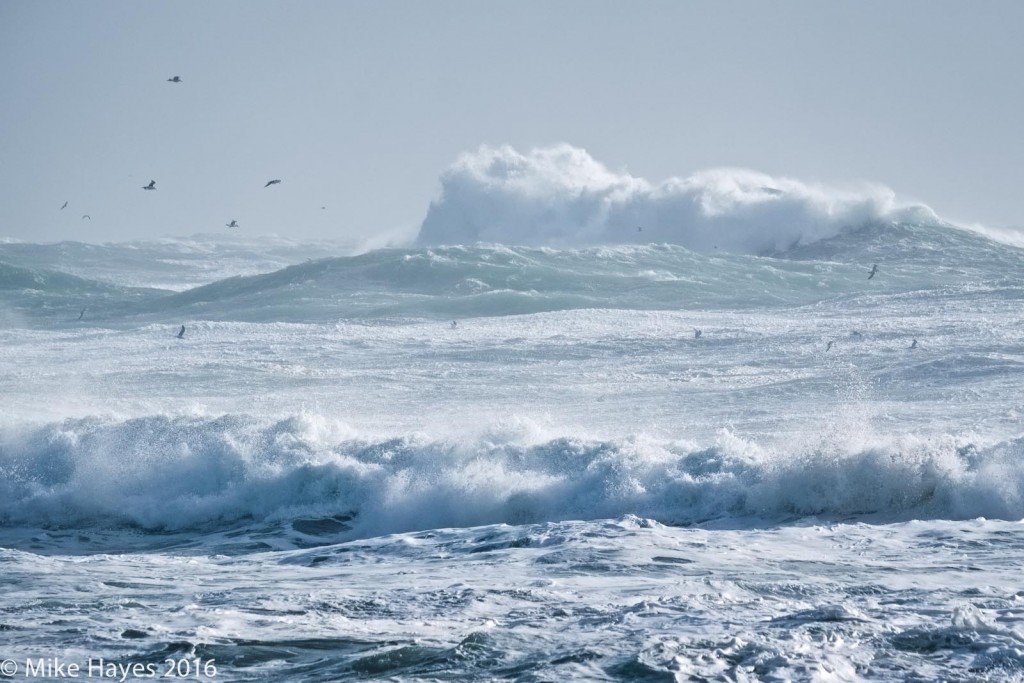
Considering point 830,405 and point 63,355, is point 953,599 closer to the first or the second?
point 830,405

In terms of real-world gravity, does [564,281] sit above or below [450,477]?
above

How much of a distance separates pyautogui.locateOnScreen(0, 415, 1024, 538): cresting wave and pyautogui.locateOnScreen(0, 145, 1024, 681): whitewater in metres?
0.04

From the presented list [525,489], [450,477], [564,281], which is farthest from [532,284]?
[525,489]

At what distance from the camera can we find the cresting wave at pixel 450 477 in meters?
11.9

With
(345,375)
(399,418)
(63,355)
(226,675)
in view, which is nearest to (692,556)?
(226,675)

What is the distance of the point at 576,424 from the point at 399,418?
97.4 inches

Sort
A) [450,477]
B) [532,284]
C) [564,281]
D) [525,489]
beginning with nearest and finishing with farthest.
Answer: [525,489]
[450,477]
[532,284]
[564,281]

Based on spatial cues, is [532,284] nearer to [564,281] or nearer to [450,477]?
[564,281]

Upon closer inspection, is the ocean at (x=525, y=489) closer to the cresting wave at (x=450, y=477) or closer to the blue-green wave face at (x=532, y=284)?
the cresting wave at (x=450, y=477)

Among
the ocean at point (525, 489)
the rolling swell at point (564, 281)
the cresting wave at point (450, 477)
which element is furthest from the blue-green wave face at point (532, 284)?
the cresting wave at point (450, 477)

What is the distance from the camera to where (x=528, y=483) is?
13.2 m

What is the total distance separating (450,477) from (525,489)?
2.94 feet

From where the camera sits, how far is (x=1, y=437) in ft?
53.2

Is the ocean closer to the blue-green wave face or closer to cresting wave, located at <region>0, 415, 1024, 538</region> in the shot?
cresting wave, located at <region>0, 415, 1024, 538</region>
